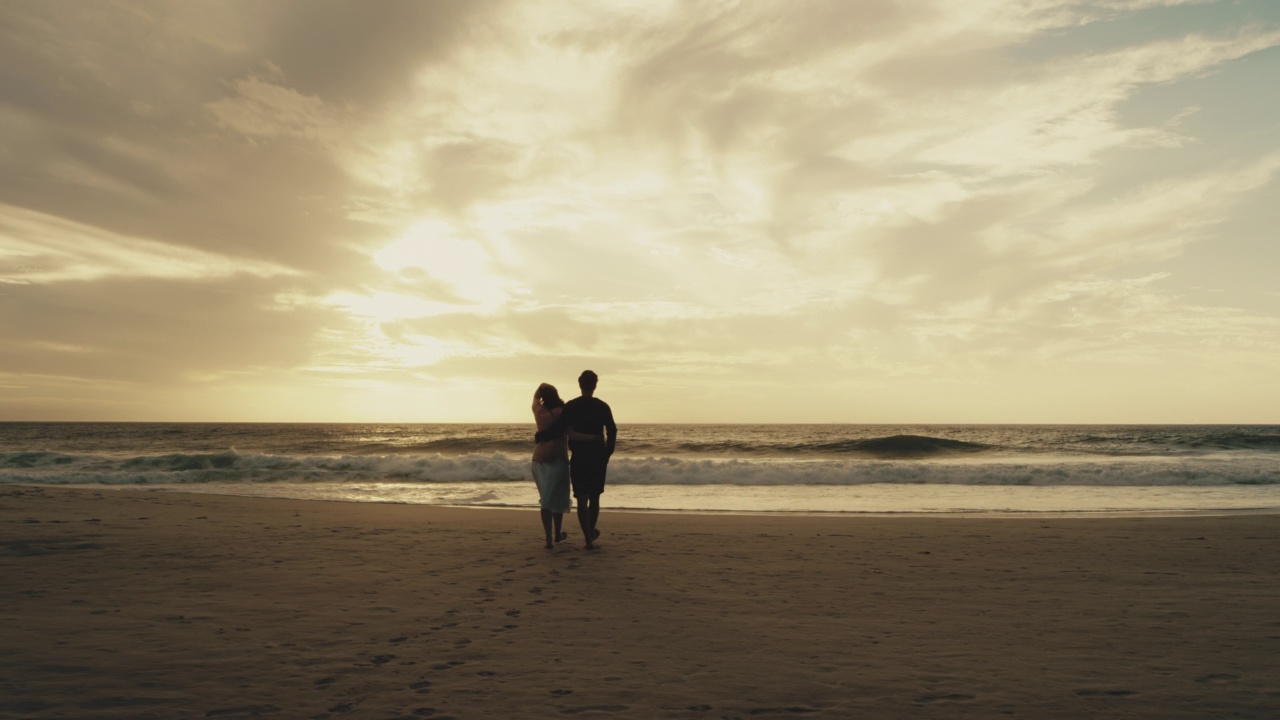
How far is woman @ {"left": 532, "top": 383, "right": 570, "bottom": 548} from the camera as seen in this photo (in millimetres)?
9859

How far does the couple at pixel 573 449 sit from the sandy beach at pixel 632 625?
23.9 inches

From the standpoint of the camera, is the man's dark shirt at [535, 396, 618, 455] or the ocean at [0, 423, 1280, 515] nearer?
the man's dark shirt at [535, 396, 618, 455]

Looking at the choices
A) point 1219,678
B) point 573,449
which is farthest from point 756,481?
point 1219,678

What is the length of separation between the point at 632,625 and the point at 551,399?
14.7 feet

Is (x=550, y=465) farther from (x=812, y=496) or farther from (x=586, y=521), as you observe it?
(x=812, y=496)

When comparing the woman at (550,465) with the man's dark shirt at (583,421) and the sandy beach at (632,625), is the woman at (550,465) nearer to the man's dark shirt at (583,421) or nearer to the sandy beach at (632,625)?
the man's dark shirt at (583,421)

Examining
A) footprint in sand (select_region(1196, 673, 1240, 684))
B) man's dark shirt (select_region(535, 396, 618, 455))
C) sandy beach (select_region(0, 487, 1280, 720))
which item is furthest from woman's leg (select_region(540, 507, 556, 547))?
footprint in sand (select_region(1196, 673, 1240, 684))

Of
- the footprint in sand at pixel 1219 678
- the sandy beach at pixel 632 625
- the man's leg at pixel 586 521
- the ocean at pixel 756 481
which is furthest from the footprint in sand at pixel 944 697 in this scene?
the ocean at pixel 756 481

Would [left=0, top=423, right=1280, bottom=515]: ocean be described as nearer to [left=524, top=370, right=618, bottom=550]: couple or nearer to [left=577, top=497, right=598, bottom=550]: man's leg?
[left=577, top=497, right=598, bottom=550]: man's leg

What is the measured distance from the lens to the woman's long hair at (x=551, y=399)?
32.7 ft

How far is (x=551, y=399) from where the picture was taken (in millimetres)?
9977

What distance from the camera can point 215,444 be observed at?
5197 cm

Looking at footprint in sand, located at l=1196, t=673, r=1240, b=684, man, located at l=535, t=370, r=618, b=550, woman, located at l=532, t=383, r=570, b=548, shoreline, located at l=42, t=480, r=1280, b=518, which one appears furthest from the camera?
shoreline, located at l=42, t=480, r=1280, b=518

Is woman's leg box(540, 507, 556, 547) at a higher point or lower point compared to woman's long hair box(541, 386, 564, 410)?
lower
